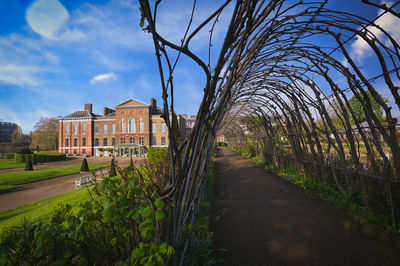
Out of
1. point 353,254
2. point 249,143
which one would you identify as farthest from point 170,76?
point 249,143

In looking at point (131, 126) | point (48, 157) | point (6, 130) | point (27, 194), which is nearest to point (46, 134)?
point (48, 157)

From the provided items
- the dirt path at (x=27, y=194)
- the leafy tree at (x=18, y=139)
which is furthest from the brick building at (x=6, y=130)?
the dirt path at (x=27, y=194)

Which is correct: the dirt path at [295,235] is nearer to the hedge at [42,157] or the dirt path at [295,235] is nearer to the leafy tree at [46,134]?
the hedge at [42,157]

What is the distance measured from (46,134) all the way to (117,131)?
19.7 metres

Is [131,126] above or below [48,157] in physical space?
above

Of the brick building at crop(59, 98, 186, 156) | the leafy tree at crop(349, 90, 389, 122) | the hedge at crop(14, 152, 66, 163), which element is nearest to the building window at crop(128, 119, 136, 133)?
the brick building at crop(59, 98, 186, 156)

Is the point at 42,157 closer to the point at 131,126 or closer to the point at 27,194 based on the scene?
the point at 131,126

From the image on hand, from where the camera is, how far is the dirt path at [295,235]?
8.48 feet

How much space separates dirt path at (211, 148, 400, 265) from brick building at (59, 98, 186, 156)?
27322mm

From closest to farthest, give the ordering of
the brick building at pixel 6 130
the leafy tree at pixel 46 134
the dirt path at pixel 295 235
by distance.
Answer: the dirt path at pixel 295 235
the leafy tree at pixel 46 134
the brick building at pixel 6 130

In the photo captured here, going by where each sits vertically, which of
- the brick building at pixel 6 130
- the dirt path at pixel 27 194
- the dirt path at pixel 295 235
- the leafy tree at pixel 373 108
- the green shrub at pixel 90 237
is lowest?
the dirt path at pixel 27 194

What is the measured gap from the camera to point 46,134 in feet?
129

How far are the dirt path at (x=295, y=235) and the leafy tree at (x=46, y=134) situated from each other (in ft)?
155

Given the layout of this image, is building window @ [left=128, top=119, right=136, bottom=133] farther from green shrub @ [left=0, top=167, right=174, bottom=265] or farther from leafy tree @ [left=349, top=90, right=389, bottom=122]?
green shrub @ [left=0, top=167, right=174, bottom=265]
